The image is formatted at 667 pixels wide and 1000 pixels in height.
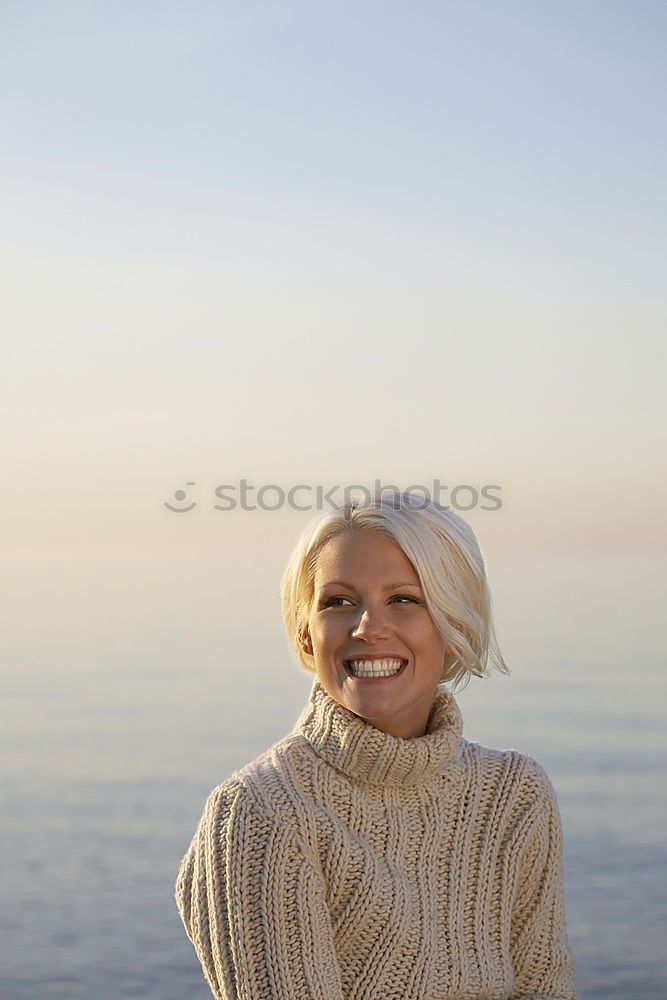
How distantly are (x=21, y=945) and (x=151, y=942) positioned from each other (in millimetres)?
746

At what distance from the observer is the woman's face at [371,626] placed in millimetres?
2059

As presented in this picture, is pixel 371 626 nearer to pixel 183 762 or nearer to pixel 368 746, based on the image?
pixel 368 746

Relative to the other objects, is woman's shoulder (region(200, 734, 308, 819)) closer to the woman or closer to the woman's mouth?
the woman

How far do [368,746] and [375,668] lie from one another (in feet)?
0.40

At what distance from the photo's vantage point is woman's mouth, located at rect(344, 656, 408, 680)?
6.76ft

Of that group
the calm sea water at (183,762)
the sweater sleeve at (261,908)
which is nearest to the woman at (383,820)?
the sweater sleeve at (261,908)

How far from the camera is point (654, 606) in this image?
78.7ft

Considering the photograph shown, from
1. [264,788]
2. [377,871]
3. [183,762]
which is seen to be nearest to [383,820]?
[377,871]

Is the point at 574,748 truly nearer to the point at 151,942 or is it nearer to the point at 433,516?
the point at 151,942

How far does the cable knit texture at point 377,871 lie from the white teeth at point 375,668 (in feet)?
0.24

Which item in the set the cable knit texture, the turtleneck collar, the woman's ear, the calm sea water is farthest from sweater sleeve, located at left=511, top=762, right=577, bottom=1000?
the calm sea water

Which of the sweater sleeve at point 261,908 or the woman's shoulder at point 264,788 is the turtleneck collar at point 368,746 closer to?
the woman's shoulder at point 264,788

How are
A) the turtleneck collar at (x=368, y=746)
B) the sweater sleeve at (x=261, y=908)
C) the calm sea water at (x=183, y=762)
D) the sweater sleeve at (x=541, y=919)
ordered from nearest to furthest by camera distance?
the sweater sleeve at (x=261, y=908), the turtleneck collar at (x=368, y=746), the sweater sleeve at (x=541, y=919), the calm sea water at (x=183, y=762)

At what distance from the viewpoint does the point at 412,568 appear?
6.82ft
